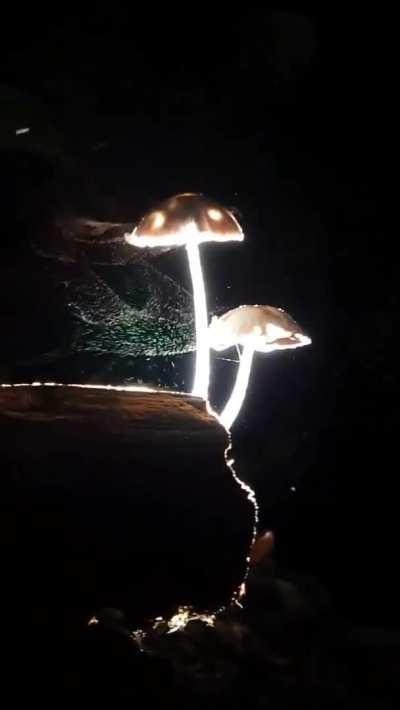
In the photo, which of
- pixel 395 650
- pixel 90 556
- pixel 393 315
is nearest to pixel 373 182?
pixel 393 315

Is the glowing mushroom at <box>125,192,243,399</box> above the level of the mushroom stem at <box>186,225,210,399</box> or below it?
above

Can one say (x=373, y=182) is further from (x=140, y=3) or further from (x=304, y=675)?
(x=304, y=675)

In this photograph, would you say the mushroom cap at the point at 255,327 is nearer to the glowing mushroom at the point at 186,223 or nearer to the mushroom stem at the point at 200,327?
the mushroom stem at the point at 200,327

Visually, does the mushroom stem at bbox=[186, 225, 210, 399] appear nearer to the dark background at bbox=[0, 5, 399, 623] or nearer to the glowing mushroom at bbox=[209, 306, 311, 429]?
the glowing mushroom at bbox=[209, 306, 311, 429]

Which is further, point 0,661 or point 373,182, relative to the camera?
point 373,182

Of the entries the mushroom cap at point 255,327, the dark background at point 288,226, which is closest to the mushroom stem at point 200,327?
the mushroom cap at point 255,327

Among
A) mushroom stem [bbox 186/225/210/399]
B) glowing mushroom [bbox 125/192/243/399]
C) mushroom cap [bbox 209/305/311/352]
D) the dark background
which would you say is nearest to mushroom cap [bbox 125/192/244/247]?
glowing mushroom [bbox 125/192/243/399]
